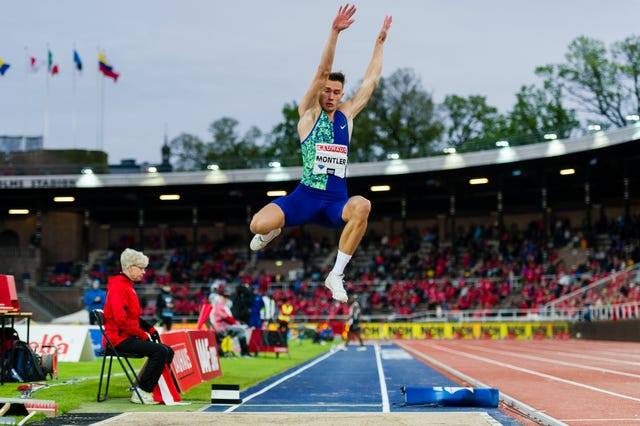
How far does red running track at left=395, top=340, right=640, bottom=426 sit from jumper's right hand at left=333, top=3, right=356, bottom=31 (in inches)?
165

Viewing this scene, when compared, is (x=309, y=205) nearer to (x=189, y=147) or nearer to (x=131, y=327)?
(x=131, y=327)

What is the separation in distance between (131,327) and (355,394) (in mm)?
3176

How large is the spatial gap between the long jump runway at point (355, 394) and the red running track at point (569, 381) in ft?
2.37

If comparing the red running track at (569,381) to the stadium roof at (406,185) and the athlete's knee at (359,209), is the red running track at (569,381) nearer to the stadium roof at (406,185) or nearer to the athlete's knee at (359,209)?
the athlete's knee at (359,209)

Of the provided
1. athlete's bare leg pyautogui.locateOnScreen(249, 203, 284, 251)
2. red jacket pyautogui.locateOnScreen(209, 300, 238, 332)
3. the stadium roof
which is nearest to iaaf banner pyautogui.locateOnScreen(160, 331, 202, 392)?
athlete's bare leg pyautogui.locateOnScreen(249, 203, 284, 251)

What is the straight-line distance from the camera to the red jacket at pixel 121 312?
9.91m

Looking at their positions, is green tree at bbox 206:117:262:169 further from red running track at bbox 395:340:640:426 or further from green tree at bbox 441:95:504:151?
red running track at bbox 395:340:640:426

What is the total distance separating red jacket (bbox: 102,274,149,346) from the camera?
991 cm

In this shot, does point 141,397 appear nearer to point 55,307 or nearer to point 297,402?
point 297,402

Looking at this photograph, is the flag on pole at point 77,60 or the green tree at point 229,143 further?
the green tree at point 229,143

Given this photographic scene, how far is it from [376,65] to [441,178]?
3746 centimetres

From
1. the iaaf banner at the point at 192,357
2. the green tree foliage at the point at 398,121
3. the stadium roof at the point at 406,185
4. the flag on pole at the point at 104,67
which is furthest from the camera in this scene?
the green tree foliage at the point at 398,121

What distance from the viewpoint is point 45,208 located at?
5038 cm

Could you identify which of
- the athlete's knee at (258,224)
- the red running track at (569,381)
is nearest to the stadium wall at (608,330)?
the red running track at (569,381)
